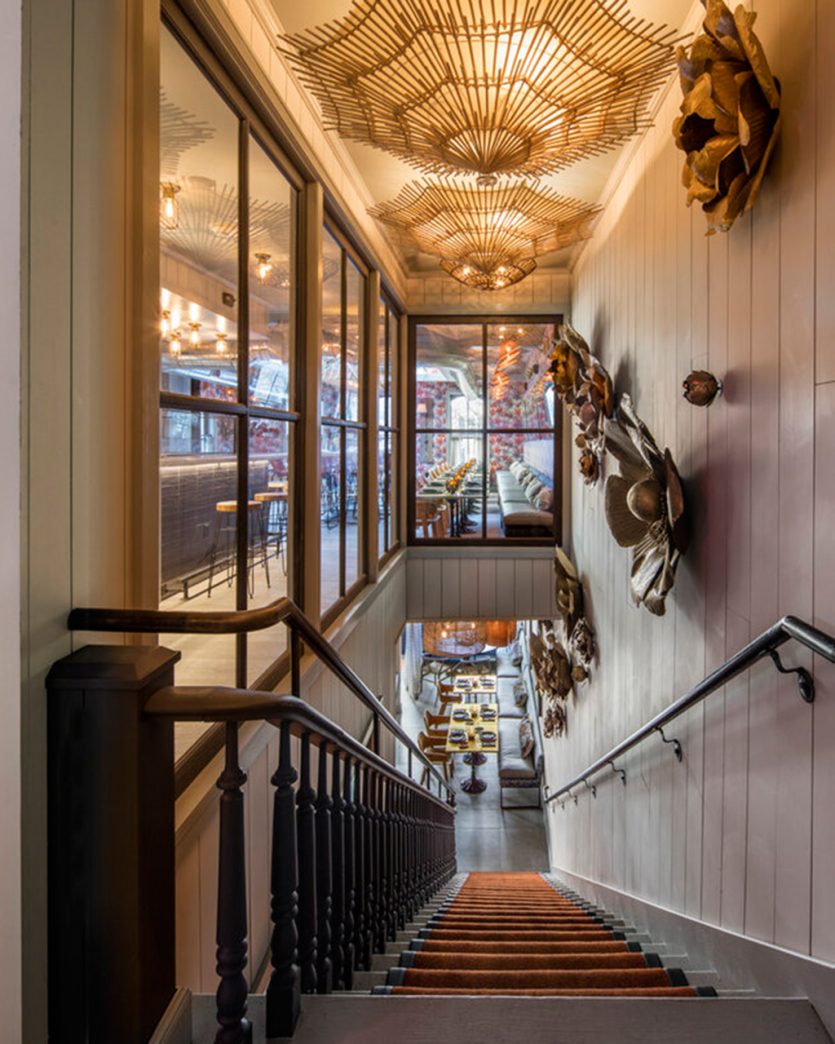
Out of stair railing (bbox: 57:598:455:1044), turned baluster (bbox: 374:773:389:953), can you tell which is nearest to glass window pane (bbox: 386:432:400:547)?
turned baluster (bbox: 374:773:389:953)

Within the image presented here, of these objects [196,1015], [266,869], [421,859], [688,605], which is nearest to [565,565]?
[421,859]

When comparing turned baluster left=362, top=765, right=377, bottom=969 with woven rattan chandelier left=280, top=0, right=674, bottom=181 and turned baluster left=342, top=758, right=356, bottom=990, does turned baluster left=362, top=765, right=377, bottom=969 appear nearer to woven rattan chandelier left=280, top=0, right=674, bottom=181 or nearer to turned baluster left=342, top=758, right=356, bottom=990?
turned baluster left=342, top=758, right=356, bottom=990

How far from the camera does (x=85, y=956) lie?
3.63 ft

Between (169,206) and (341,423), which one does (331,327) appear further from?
(169,206)

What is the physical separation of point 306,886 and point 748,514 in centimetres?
151

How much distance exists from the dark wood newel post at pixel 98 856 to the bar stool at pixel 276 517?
1562 mm

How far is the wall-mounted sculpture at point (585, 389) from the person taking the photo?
400cm

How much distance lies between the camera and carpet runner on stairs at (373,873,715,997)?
189 cm

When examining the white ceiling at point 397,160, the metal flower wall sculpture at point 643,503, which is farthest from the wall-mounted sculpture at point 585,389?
the white ceiling at point 397,160

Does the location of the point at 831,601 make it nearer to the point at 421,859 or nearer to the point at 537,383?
the point at 421,859

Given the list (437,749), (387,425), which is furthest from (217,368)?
(437,749)

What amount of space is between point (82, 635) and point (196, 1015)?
680 millimetres

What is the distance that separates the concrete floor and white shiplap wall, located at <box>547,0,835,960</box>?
15.2 feet

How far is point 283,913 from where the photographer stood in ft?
4.35
